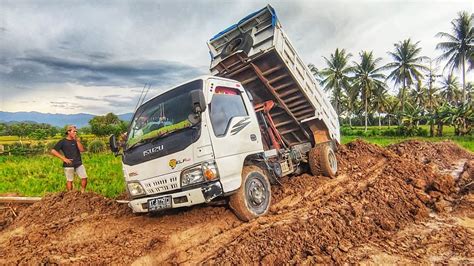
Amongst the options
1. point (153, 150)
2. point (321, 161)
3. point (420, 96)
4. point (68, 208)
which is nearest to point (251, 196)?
point (153, 150)

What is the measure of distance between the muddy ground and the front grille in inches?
22.4

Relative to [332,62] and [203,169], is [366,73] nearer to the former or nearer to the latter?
[332,62]

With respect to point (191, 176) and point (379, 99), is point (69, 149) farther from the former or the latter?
point (379, 99)

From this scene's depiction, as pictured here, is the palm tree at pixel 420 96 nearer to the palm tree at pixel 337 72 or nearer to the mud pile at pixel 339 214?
the palm tree at pixel 337 72

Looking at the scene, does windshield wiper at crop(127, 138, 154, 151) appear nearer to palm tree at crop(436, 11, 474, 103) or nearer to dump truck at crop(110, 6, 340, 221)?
dump truck at crop(110, 6, 340, 221)

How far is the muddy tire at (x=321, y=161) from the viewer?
659 cm

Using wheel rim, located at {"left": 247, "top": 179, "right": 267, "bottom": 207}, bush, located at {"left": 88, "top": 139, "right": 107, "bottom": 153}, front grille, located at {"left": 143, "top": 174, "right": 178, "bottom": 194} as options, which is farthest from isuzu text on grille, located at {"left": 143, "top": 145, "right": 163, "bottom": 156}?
bush, located at {"left": 88, "top": 139, "right": 107, "bottom": 153}

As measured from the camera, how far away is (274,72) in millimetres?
5949

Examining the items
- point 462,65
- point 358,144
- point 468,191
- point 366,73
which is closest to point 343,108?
point 366,73

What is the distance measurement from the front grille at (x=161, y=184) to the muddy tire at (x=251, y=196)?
806 mm

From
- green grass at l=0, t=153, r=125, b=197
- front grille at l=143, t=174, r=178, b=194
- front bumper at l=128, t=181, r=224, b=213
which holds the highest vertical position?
front grille at l=143, t=174, r=178, b=194

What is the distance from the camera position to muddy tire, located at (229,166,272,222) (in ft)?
13.5

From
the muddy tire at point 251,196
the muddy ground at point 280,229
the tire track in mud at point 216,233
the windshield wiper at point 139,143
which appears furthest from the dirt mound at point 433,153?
the windshield wiper at point 139,143

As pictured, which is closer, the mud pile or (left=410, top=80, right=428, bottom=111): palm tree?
the mud pile
